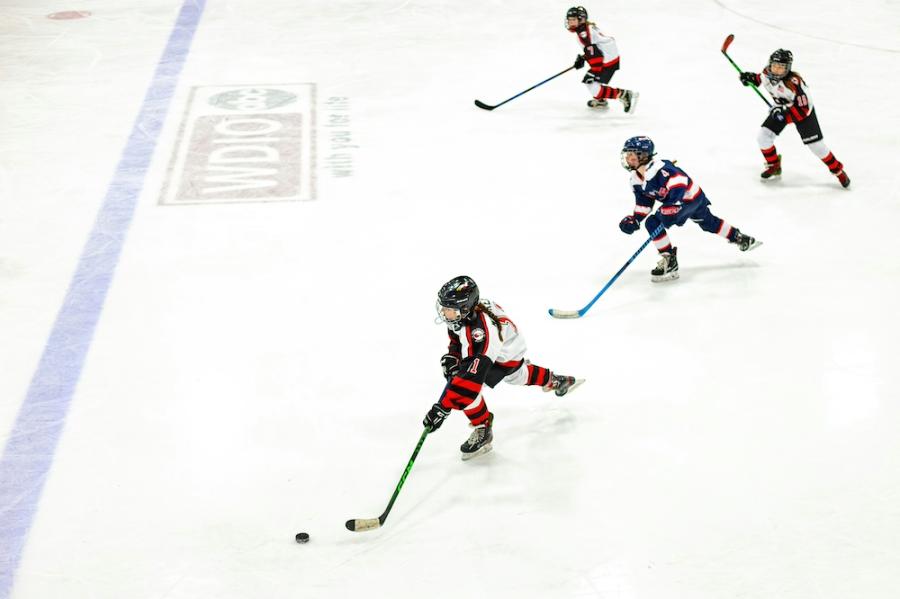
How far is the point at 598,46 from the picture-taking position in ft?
24.7

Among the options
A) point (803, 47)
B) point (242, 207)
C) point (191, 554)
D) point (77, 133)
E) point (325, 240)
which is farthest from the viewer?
point (803, 47)

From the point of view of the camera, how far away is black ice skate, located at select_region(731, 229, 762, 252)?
5477 mm

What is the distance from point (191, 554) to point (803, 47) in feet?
25.4

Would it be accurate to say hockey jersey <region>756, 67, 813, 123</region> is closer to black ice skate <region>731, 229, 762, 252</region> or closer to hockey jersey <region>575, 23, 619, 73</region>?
black ice skate <region>731, 229, 762, 252</region>

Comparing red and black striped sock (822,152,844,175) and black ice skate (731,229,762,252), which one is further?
red and black striped sock (822,152,844,175)

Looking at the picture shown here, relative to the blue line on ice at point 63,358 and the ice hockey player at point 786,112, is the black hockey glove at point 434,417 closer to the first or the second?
the blue line on ice at point 63,358

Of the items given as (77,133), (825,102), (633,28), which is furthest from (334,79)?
(825,102)

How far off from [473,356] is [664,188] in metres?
1.86

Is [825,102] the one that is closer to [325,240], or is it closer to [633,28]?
[633,28]

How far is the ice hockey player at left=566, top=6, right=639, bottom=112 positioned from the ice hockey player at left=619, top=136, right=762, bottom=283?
2404 mm

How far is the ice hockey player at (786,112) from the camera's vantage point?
20.1 ft

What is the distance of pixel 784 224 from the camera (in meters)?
6.01

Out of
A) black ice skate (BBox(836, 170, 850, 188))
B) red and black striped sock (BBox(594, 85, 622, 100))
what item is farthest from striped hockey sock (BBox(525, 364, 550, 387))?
red and black striped sock (BBox(594, 85, 622, 100))

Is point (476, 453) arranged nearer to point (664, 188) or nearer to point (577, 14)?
point (664, 188)
